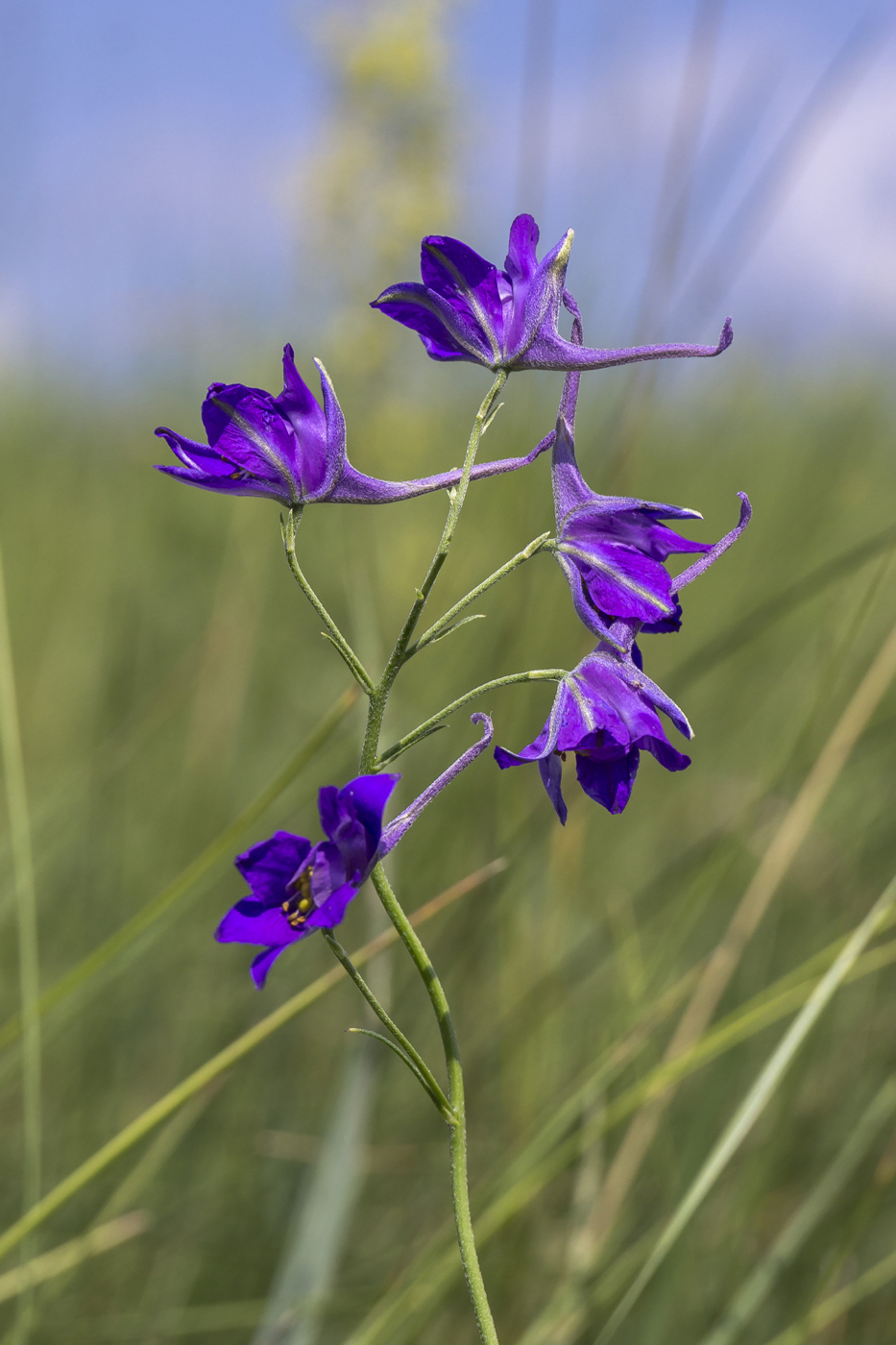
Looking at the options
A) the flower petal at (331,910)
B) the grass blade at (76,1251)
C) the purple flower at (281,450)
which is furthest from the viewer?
the grass blade at (76,1251)

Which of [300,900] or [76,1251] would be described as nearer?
[300,900]

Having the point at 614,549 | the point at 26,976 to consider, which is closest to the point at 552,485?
the point at 614,549

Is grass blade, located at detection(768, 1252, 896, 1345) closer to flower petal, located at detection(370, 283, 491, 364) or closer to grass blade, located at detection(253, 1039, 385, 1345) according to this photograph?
grass blade, located at detection(253, 1039, 385, 1345)

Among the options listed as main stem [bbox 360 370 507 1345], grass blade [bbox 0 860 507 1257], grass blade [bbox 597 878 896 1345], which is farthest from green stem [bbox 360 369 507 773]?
grass blade [bbox 597 878 896 1345]

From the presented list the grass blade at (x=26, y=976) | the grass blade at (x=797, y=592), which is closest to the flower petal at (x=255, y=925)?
the grass blade at (x=26, y=976)

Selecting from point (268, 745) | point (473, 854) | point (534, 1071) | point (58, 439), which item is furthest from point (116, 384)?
point (534, 1071)

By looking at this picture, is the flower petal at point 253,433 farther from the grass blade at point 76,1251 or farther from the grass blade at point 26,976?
the grass blade at point 76,1251

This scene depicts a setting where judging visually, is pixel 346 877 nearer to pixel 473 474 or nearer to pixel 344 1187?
pixel 473 474

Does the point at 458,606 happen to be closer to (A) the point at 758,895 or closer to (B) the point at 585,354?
(B) the point at 585,354
